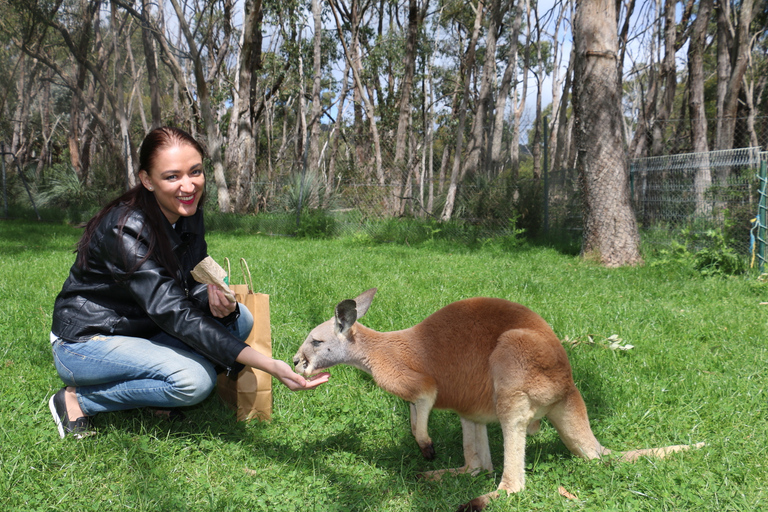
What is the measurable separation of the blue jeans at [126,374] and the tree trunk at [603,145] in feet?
21.3

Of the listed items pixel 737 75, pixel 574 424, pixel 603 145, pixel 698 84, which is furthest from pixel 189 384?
pixel 698 84

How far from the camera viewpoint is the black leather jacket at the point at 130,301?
2551mm

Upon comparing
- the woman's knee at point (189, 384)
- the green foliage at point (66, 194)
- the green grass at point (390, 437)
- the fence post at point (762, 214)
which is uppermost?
the green foliage at point (66, 194)

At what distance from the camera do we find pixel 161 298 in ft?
8.42

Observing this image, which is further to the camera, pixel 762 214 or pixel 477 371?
pixel 762 214

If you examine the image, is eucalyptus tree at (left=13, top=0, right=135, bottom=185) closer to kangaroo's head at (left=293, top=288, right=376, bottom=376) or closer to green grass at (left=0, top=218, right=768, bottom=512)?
green grass at (left=0, top=218, right=768, bottom=512)

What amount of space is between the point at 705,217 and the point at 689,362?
194 inches

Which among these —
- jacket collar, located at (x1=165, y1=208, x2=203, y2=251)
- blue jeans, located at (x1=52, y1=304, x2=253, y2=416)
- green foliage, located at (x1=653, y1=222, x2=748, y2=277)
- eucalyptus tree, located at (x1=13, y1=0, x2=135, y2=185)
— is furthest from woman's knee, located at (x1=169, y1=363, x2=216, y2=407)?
eucalyptus tree, located at (x1=13, y1=0, x2=135, y2=185)

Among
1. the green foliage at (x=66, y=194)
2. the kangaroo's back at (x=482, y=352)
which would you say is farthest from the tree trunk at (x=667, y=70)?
the green foliage at (x=66, y=194)

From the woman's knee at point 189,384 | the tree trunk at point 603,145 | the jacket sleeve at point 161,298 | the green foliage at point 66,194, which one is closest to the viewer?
the jacket sleeve at point 161,298

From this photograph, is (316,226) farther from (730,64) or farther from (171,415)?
(730,64)

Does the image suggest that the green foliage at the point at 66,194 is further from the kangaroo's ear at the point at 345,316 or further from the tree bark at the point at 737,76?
the tree bark at the point at 737,76

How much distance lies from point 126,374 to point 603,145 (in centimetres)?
714

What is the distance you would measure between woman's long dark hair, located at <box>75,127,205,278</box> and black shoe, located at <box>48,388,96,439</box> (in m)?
0.76
